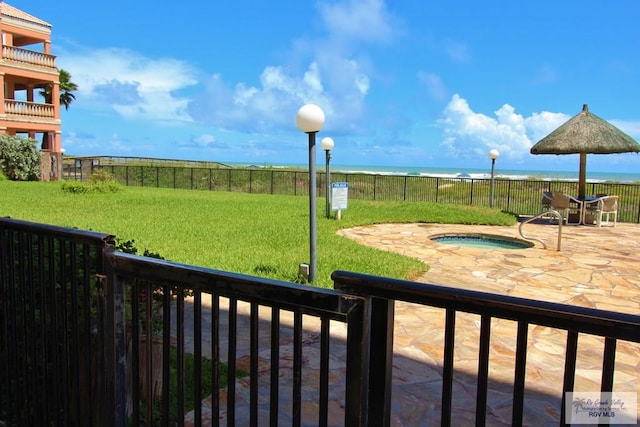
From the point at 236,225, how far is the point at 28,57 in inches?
873

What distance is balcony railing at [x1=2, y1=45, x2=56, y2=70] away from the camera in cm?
2509

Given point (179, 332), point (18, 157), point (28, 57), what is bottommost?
point (179, 332)

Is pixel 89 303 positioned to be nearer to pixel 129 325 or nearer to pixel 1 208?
pixel 129 325

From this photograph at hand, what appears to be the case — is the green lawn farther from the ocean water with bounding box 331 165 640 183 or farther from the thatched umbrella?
the ocean water with bounding box 331 165 640 183

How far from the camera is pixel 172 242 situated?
812 centimetres

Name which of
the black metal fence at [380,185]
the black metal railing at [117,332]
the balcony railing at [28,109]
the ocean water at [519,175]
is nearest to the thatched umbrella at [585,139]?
the black metal fence at [380,185]

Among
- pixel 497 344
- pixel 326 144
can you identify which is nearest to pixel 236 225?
pixel 326 144

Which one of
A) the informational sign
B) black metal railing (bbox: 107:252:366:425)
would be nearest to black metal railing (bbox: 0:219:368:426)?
black metal railing (bbox: 107:252:366:425)

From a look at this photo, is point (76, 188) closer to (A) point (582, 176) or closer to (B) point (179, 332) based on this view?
(A) point (582, 176)

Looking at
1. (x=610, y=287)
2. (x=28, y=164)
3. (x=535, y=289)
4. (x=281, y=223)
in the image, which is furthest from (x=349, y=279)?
(x=28, y=164)

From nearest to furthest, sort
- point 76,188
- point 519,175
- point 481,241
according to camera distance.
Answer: point 481,241
point 76,188
point 519,175

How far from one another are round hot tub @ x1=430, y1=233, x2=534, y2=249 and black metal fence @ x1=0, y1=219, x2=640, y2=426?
7.16m

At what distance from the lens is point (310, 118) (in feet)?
19.9

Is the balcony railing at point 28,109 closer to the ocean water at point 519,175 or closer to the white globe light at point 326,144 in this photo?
the white globe light at point 326,144
